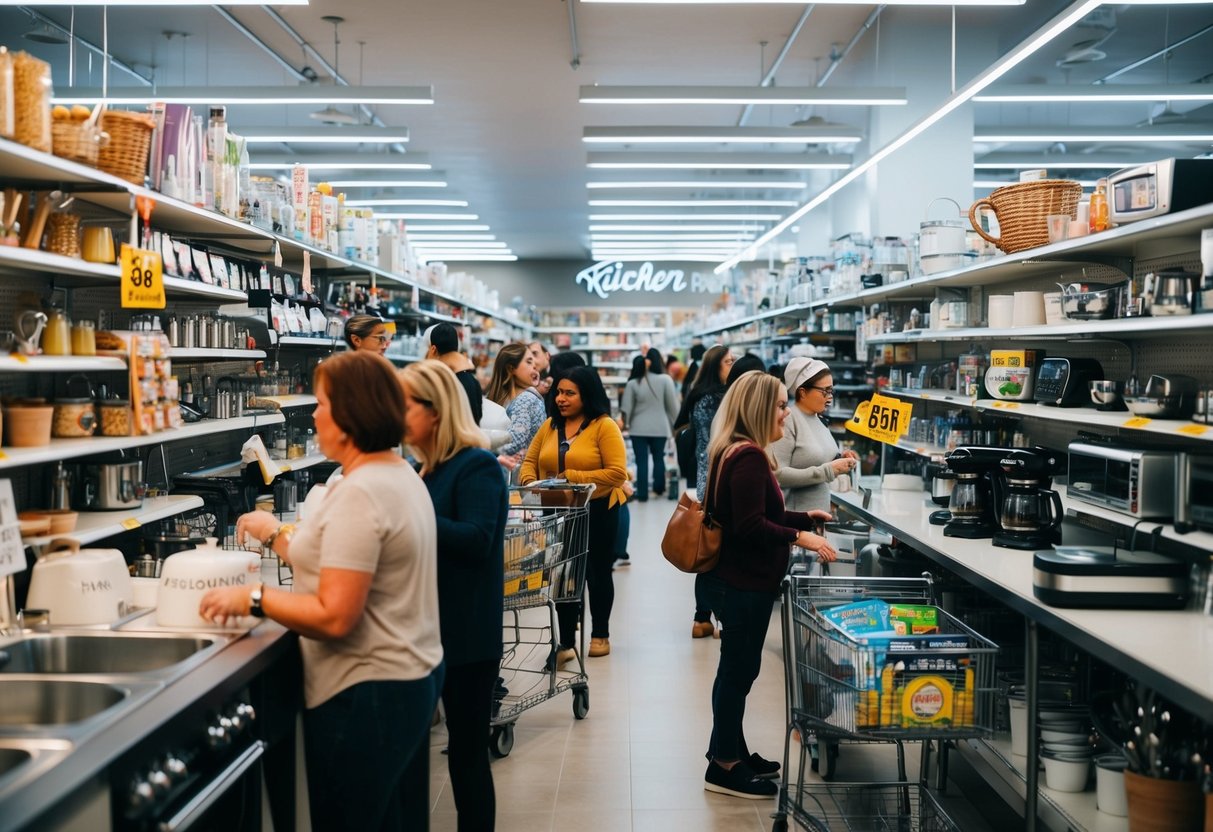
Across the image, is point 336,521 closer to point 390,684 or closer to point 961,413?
point 390,684

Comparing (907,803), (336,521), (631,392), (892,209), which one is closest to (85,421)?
(336,521)

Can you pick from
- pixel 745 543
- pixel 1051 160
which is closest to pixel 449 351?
pixel 745 543

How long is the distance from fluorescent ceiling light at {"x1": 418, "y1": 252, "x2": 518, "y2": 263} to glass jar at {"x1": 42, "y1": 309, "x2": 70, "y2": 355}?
20166 millimetres

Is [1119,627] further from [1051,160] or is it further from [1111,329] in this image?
[1051,160]

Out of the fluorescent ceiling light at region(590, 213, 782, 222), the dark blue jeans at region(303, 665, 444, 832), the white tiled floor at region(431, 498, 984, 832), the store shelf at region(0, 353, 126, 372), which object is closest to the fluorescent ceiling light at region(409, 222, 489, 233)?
the fluorescent ceiling light at region(590, 213, 782, 222)

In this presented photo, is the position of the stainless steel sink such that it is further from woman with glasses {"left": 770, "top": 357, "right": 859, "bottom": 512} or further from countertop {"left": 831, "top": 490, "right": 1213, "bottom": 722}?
woman with glasses {"left": 770, "top": 357, "right": 859, "bottom": 512}

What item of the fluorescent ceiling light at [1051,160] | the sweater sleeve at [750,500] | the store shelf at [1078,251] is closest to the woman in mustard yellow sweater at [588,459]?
the sweater sleeve at [750,500]

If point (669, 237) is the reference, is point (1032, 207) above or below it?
below

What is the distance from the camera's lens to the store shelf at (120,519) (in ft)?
9.91

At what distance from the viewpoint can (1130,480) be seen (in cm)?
353

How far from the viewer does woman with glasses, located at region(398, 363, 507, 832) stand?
2.92m

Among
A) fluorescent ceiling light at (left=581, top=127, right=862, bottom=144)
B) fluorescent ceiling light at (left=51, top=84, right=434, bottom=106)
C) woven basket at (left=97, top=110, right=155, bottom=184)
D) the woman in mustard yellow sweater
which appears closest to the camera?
woven basket at (left=97, top=110, right=155, bottom=184)

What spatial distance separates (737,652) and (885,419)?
6.73 feet

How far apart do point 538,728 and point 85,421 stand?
8.62 feet
